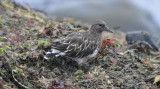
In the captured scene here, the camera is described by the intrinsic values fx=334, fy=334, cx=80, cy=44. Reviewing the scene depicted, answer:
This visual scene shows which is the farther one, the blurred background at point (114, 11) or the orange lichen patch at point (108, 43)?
the blurred background at point (114, 11)

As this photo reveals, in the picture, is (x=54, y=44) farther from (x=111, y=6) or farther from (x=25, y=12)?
(x=111, y=6)

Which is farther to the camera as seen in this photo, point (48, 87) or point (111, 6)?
point (111, 6)

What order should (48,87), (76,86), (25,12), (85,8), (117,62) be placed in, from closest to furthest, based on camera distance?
(48,87), (76,86), (117,62), (25,12), (85,8)

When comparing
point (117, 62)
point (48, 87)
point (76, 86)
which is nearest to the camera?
point (48, 87)

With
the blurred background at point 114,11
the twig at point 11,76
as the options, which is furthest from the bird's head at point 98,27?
the blurred background at point 114,11

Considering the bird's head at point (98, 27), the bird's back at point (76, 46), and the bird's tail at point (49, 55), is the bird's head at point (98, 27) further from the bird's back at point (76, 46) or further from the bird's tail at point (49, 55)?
the bird's tail at point (49, 55)

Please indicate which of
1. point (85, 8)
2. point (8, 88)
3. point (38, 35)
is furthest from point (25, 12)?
point (85, 8)

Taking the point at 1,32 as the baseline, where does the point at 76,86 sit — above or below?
A: below
